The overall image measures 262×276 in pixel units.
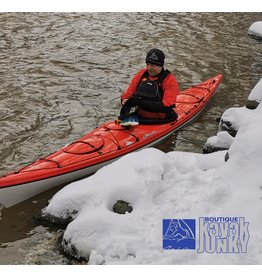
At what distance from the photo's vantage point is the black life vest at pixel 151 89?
7.46 meters

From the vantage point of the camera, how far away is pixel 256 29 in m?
14.6

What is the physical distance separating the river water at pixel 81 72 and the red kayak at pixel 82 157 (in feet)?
0.77

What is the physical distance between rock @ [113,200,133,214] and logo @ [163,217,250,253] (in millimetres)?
473

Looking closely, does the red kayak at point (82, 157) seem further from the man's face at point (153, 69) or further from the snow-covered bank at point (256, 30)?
the snow-covered bank at point (256, 30)

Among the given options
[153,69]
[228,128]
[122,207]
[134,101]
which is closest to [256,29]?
[228,128]

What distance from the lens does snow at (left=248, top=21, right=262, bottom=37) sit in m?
14.5

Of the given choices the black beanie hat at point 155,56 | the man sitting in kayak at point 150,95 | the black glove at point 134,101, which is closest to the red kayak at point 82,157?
the man sitting in kayak at point 150,95

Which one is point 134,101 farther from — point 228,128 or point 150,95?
point 228,128

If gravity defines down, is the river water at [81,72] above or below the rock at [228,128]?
below

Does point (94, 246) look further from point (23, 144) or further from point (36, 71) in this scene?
point (36, 71)

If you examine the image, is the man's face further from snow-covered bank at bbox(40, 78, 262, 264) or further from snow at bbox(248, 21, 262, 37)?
snow at bbox(248, 21, 262, 37)

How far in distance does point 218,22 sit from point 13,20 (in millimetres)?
7089

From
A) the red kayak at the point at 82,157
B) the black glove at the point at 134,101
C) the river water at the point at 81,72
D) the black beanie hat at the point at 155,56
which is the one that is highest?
the black beanie hat at the point at 155,56

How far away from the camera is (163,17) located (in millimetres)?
16547
